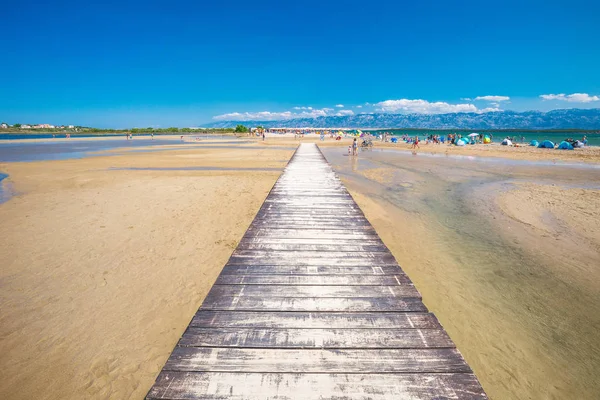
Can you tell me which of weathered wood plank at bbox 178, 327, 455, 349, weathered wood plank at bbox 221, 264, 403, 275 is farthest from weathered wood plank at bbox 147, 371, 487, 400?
weathered wood plank at bbox 221, 264, 403, 275

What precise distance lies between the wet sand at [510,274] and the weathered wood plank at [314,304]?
57.8 inches

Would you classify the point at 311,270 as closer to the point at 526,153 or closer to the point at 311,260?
the point at 311,260

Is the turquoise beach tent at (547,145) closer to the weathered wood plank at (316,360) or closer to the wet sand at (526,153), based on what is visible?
the wet sand at (526,153)

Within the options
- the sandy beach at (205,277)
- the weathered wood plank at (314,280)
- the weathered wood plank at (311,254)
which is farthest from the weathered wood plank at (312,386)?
the weathered wood plank at (311,254)

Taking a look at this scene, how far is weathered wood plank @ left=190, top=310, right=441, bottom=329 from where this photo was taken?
2.29 metres

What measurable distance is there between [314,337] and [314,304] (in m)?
0.47

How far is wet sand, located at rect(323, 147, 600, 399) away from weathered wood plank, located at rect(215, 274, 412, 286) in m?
1.44

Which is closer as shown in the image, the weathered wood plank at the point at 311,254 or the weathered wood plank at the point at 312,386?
the weathered wood plank at the point at 312,386

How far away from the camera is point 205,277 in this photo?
4.83 meters

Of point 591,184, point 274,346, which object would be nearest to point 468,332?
point 274,346

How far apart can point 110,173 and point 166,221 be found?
1084cm

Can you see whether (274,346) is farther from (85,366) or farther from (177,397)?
(85,366)

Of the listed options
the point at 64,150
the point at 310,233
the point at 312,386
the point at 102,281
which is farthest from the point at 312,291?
the point at 64,150

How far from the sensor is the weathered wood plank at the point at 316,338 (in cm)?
205
